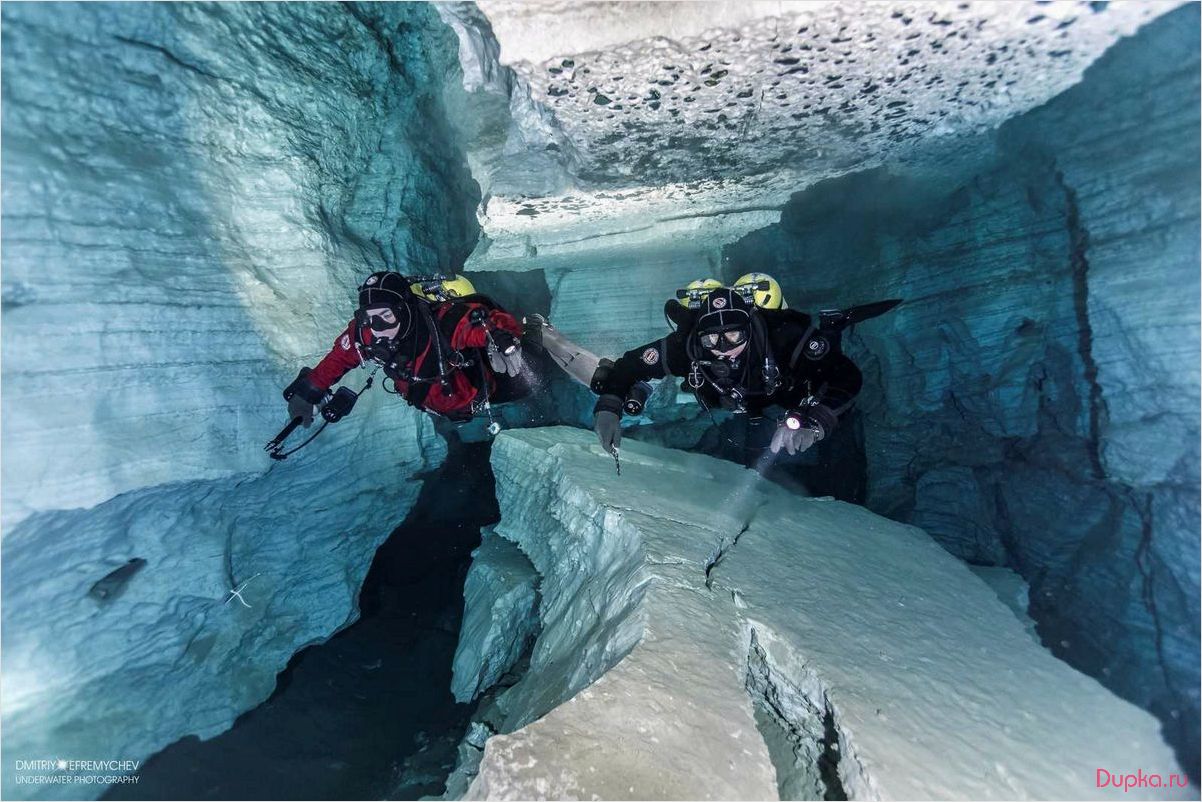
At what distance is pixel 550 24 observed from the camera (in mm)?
3854

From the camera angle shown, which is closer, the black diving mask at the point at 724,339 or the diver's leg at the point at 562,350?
the black diving mask at the point at 724,339

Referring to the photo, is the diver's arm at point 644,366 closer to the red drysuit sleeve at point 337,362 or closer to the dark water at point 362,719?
the red drysuit sleeve at point 337,362

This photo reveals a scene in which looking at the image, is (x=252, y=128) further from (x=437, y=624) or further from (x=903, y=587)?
(x=903, y=587)

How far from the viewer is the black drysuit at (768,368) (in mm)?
4750

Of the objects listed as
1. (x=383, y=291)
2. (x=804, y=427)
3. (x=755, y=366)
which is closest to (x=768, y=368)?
(x=755, y=366)

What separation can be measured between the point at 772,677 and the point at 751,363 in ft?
9.00

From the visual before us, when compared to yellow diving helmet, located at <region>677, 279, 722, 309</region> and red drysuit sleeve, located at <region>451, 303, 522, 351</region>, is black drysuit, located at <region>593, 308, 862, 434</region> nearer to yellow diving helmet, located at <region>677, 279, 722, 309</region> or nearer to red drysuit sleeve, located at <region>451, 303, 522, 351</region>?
yellow diving helmet, located at <region>677, 279, 722, 309</region>

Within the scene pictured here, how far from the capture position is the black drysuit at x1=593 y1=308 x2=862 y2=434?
4750mm

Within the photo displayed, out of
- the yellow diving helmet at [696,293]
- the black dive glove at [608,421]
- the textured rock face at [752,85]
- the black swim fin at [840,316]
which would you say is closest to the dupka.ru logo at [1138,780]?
the black swim fin at [840,316]

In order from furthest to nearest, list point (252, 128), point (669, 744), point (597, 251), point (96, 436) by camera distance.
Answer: point (597, 251)
point (252, 128)
point (96, 436)
point (669, 744)

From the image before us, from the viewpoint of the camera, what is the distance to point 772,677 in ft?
9.78

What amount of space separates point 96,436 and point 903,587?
641 centimetres

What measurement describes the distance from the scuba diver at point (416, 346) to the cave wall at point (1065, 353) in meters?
5.22

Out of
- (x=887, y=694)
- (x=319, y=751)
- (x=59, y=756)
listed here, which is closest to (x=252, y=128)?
(x=59, y=756)
